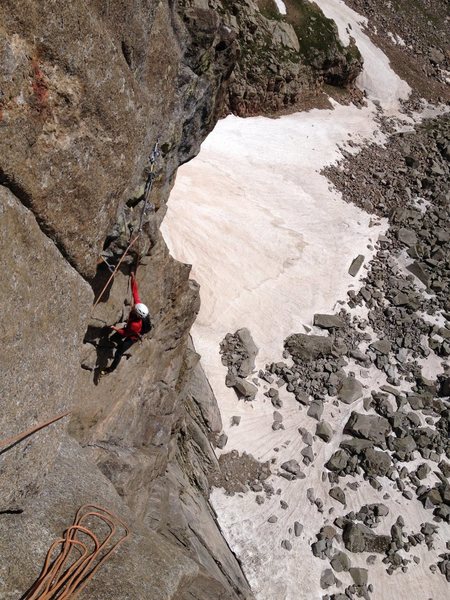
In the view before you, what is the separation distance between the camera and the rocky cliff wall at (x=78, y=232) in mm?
8273

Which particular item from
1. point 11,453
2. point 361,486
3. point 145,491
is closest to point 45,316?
point 11,453

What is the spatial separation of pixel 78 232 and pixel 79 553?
18.4ft

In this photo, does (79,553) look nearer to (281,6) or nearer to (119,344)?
(119,344)

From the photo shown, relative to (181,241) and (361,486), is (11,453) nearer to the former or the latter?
(361,486)

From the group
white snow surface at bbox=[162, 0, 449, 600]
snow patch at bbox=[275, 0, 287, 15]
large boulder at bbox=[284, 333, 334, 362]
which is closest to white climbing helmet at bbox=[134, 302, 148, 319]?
white snow surface at bbox=[162, 0, 449, 600]

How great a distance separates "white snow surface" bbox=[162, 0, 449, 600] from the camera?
2417 centimetres

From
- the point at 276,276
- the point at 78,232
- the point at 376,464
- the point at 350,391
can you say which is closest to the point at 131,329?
the point at 78,232

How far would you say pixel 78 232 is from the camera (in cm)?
988

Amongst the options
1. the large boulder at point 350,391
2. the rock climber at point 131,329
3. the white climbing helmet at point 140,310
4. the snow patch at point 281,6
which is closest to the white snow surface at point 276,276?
the large boulder at point 350,391

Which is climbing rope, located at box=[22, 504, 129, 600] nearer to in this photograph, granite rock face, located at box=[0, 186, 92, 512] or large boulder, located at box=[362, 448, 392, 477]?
granite rock face, located at box=[0, 186, 92, 512]

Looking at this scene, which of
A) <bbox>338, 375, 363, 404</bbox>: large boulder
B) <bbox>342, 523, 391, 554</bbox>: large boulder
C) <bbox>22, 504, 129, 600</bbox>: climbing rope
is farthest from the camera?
<bbox>338, 375, 363, 404</bbox>: large boulder

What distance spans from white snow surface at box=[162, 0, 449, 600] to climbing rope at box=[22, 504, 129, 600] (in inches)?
615

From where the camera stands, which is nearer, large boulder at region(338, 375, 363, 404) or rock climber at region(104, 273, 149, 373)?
rock climber at region(104, 273, 149, 373)

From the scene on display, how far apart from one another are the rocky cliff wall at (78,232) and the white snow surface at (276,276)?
9.79 meters
